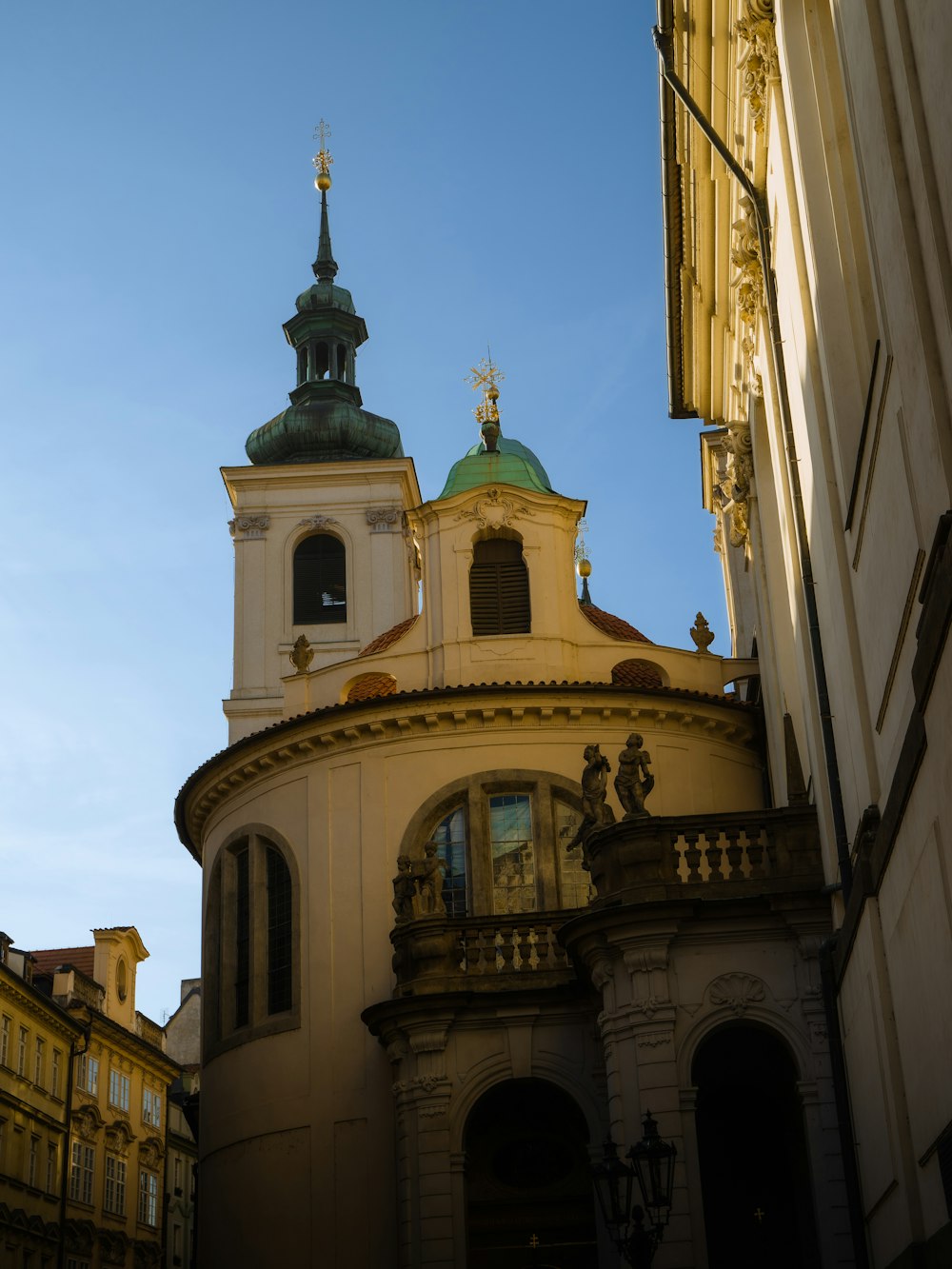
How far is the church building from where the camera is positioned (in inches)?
679

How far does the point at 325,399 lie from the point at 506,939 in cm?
3585

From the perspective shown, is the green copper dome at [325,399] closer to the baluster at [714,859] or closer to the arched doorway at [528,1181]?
the arched doorway at [528,1181]

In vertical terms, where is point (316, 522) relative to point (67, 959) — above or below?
above

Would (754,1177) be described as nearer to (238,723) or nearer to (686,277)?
(686,277)

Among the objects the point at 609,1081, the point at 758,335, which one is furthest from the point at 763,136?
the point at 609,1081

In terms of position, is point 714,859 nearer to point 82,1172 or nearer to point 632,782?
point 632,782

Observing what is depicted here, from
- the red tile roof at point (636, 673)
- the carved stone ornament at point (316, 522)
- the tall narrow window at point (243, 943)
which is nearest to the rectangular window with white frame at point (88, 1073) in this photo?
the carved stone ornament at point (316, 522)

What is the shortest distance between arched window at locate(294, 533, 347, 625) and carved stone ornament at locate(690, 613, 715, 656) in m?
20.9

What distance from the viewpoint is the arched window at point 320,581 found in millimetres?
47688

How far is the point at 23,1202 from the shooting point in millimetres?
40594

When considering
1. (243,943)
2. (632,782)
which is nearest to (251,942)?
(243,943)

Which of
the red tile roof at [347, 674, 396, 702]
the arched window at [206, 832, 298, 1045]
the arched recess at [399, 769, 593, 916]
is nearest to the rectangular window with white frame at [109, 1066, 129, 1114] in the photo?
the arched window at [206, 832, 298, 1045]

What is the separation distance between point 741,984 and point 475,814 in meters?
8.18

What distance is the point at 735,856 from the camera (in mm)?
17469
